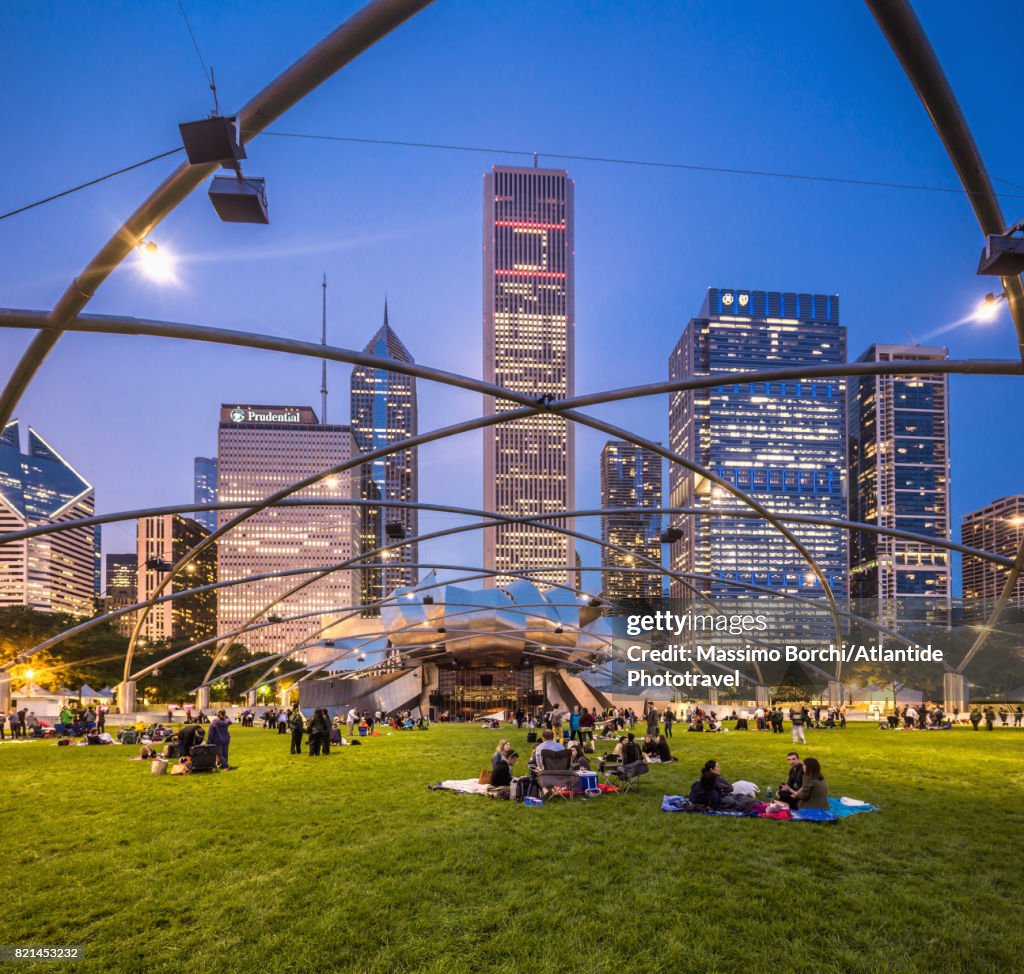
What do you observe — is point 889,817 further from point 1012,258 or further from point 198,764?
point 198,764

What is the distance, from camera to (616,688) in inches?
2970

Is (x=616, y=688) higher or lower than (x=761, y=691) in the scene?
lower

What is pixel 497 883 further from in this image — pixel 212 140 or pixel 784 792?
pixel 212 140

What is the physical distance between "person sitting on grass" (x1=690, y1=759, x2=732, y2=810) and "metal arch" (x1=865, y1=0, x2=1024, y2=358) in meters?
9.69

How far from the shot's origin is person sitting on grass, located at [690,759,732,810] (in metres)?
12.4

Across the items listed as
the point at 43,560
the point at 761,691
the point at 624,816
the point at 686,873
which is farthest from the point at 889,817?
the point at 43,560

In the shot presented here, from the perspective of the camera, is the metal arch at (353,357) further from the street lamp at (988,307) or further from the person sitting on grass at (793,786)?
the person sitting on grass at (793,786)

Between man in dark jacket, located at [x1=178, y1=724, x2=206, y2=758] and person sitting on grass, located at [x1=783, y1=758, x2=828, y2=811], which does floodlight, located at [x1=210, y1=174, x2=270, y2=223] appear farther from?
man in dark jacket, located at [x1=178, y1=724, x2=206, y2=758]

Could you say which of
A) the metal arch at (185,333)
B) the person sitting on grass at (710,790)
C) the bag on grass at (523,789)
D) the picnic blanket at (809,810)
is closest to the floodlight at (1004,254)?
the metal arch at (185,333)

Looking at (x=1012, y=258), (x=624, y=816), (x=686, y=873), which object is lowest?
(x=624, y=816)

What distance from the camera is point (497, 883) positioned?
25.7 ft

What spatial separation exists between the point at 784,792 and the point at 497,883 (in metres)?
7.01

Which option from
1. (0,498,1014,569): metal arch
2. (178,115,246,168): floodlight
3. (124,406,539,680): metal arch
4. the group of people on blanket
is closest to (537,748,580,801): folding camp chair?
the group of people on blanket

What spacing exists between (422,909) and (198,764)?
13809 millimetres
